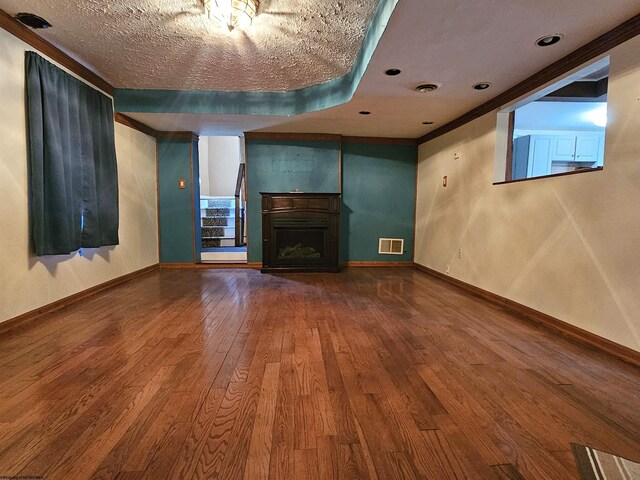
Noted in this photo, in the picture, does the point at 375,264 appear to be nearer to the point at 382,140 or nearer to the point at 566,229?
the point at 382,140

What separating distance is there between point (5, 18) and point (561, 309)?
4.46m

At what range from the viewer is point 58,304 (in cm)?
270

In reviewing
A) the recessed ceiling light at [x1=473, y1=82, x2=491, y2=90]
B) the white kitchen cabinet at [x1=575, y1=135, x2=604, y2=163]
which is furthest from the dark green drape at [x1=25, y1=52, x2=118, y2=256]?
the white kitchen cabinet at [x1=575, y1=135, x2=604, y2=163]

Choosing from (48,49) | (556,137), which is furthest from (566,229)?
(48,49)

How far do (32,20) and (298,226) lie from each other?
126 inches

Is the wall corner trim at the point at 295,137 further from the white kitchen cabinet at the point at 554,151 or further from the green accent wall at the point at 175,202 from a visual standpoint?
the white kitchen cabinet at the point at 554,151

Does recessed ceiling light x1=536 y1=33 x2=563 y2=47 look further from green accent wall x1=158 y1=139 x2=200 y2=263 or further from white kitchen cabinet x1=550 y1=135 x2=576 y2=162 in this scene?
green accent wall x1=158 y1=139 x2=200 y2=263

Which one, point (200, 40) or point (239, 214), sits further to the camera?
point (239, 214)

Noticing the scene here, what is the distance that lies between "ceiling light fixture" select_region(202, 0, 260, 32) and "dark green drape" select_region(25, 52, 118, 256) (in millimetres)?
1478

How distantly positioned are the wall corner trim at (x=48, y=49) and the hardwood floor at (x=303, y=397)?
6.98 feet

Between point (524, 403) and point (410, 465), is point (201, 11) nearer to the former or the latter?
point (410, 465)

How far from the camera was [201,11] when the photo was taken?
7.13 feet

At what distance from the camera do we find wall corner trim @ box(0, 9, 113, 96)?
2.19 meters

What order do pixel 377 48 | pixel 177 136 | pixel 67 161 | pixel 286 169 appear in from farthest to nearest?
pixel 286 169 < pixel 177 136 < pixel 67 161 < pixel 377 48
